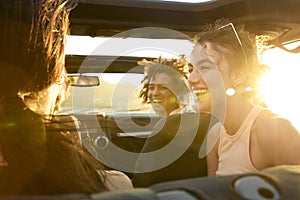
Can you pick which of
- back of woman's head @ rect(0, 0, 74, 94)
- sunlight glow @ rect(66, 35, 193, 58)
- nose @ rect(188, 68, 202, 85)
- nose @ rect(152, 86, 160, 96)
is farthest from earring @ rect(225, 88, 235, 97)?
back of woman's head @ rect(0, 0, 74, 94)

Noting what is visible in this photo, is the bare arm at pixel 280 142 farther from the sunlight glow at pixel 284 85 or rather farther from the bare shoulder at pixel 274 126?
the sunlight glow at pixel 284 85

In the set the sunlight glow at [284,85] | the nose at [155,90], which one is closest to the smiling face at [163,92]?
the nose at [155,90]

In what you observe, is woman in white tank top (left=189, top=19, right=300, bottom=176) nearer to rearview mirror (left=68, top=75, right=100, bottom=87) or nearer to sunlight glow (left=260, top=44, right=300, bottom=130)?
sunlight glow (left=260, top=44, right=300, bottom=130)

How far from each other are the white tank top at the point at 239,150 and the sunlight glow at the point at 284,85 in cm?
25

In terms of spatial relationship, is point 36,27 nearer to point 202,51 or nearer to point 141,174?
point 202,51

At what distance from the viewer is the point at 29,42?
1.18 m

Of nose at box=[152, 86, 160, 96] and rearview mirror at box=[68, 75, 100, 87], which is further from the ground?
rearview mirror at box=[68, 75, 100, 87]

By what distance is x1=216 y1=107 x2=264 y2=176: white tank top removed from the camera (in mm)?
2132

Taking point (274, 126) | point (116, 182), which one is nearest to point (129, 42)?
point (274, 126)

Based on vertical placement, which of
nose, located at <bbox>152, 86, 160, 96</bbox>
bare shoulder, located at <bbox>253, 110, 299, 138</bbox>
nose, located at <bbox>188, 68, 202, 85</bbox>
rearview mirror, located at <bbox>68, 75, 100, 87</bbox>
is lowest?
nose, located at <bbox>152, 86, 160, 96</bbox>

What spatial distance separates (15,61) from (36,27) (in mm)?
92

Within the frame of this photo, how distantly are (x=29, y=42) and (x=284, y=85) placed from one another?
1587 mm

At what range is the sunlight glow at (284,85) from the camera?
8.00ft

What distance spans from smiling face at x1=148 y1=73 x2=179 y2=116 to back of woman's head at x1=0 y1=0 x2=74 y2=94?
1.82 metres
